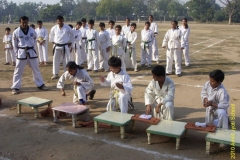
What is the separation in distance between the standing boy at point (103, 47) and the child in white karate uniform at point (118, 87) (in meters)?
4.80

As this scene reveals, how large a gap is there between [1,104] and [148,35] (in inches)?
254

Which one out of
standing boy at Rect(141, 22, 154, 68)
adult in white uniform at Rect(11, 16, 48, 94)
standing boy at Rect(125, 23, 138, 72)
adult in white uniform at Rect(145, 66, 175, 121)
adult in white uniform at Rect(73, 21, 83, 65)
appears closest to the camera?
adult in white uniform at Rect(145, 66, 175, 121)

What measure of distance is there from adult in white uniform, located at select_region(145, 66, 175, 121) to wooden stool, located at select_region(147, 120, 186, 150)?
38 centimetres

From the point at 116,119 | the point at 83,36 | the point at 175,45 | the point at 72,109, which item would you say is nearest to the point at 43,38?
the point at 83,36

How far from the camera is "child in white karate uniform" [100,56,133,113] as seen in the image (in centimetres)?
545

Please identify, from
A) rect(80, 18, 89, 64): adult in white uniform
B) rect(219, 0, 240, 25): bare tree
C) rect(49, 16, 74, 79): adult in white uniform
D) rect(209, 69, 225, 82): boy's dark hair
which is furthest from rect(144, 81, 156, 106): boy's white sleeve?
rect(219, 0, 240, 25): bare tree

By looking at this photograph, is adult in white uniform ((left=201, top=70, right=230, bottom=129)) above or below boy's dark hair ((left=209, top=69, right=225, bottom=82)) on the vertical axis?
below

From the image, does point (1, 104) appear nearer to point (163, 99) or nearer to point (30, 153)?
point (30, 153)

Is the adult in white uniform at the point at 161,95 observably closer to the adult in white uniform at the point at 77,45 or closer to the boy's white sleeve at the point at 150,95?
the boy's white sleeve at the point at 150,95

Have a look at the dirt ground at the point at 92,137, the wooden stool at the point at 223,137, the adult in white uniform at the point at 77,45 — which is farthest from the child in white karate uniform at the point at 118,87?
the adult in white uniform at the point at 77,45

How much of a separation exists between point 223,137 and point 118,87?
7.34 ft

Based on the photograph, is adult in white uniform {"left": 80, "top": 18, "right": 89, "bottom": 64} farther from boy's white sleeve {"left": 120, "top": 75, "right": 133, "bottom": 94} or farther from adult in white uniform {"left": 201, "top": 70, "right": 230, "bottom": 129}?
adult in white uniform {"left": 201, "top": 70, "right": 230, "bottom": 129}

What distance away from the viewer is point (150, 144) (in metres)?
4.53

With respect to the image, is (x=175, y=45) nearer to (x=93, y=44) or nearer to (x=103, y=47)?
(x=103, y=47)
